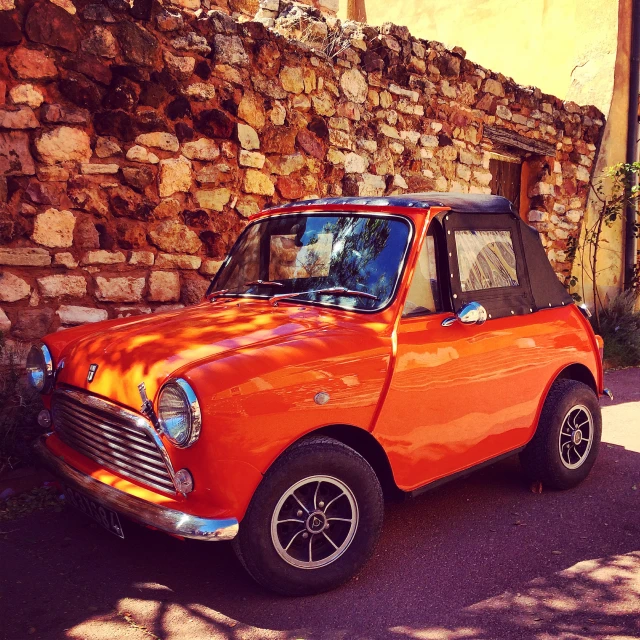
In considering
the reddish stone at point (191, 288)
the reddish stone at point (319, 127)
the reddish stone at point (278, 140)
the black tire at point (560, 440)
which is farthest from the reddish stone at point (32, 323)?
the black tire at point (560, 440)

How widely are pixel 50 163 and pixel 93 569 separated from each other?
10.2ft

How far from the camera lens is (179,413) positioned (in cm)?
277

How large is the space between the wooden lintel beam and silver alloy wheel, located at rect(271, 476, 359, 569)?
23.8 feet

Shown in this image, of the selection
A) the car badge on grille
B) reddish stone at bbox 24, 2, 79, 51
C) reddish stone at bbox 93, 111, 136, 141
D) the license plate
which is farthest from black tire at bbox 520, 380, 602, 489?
reddish stone at bbox 24, 2, 79, 51

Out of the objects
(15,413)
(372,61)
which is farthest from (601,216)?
(15,413)

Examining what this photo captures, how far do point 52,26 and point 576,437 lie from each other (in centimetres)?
458

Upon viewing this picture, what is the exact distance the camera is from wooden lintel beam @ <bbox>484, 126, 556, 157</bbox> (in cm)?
938

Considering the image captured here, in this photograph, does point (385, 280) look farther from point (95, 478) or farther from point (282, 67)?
point (282, 67)

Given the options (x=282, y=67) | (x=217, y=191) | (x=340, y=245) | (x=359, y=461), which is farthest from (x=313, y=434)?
(x=282, y=67)

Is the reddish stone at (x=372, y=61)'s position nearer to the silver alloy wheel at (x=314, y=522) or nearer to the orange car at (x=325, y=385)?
the orange car at (x=325, y=385)

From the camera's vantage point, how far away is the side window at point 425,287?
3.51 m

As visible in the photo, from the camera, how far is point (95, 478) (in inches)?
120

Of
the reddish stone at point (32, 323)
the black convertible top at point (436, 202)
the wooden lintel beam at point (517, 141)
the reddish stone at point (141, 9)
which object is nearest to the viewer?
the black convertible top at point (436, 202)

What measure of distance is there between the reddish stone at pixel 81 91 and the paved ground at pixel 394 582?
3.04 meters
